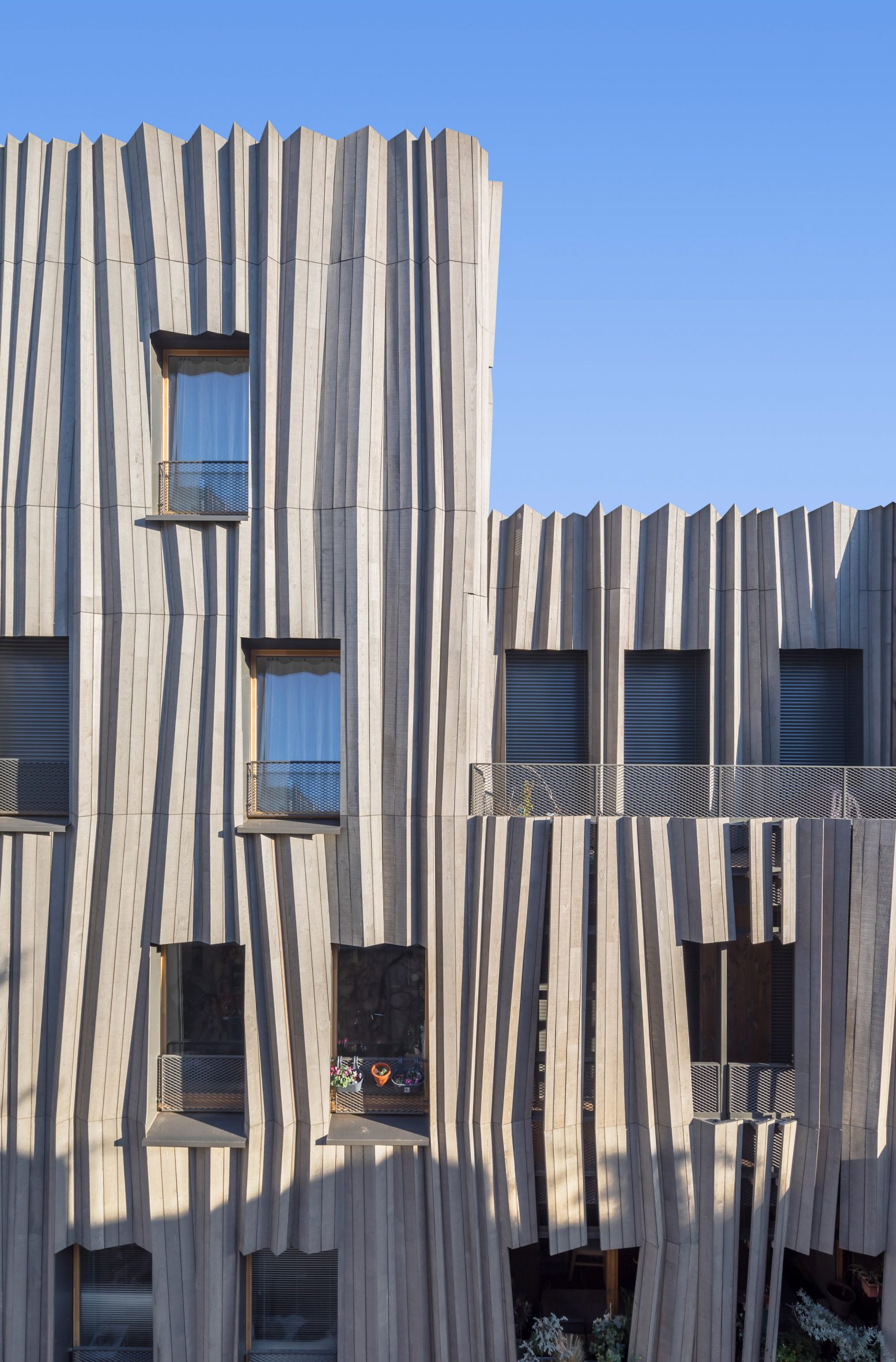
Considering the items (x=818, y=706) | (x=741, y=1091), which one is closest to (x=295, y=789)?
(x=741, y=1091)

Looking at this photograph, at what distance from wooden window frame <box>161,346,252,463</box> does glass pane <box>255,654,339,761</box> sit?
322 centimetres

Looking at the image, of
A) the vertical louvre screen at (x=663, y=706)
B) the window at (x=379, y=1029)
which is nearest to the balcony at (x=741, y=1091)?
the window at (x=379, y=1029)

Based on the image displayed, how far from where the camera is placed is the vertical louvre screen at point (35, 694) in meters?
12.5

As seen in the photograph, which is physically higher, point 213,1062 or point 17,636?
point 17,636

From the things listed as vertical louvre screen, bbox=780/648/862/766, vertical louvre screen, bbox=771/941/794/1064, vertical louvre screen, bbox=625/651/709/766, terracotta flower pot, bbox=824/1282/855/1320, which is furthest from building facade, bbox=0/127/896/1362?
vertical louvre screen, bbox=780/648/862/766

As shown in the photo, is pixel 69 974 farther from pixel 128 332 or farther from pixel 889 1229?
pixel 889 1229

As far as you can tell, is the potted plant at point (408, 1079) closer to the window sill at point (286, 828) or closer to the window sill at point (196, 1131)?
the window sill at point (196, 1131)

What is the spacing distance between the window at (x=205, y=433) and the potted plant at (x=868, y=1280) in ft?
43.2

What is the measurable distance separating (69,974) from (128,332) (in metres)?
8.45

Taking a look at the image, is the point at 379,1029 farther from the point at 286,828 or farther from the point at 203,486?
the point at 203,486

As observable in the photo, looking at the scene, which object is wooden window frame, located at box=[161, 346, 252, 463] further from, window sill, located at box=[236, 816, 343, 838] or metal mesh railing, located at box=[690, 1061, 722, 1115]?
metal mesh railing, located at box=[690, 1061, 722, 1115]

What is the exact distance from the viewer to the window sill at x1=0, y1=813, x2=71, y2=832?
38.7ft

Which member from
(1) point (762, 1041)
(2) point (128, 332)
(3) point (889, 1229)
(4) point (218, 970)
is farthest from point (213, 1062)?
(2) point (128, 332)

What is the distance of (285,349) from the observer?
12023 millimetres
